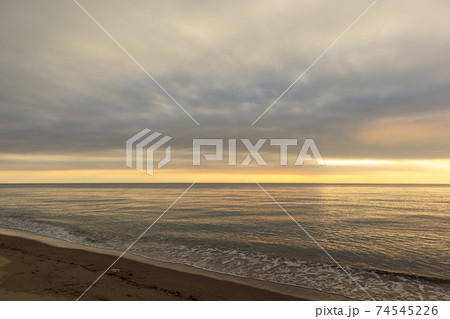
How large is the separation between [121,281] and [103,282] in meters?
0.61

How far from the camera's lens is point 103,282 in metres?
8.97

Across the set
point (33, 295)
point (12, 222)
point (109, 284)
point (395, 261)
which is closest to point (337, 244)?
point (395, 261)

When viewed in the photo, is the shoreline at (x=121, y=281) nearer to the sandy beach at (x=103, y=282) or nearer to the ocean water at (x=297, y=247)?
the sandy beach at (x=103, y=282)

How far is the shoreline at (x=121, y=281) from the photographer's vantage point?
7.98m

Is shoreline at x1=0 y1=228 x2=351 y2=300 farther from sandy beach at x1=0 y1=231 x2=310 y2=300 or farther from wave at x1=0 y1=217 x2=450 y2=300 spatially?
wave at x1=0 y1=217 x2=450 y2=300

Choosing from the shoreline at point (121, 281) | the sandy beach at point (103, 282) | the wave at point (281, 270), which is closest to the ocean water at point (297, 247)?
the wave at point (281, 270)

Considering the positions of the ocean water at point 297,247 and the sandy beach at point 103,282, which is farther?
the ocean water at point 297,247

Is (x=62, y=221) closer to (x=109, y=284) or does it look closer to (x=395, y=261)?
(x=109, y=284)

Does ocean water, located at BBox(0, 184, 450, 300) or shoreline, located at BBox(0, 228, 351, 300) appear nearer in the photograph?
shoreline, located at BBox(0, 228, 351, 300)

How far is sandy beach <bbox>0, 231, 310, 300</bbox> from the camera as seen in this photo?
7910mm

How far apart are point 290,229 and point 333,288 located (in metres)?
11.1

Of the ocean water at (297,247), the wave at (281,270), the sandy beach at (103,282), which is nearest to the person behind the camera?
the sandy beach at (103,282)

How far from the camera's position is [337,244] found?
52.0 feet

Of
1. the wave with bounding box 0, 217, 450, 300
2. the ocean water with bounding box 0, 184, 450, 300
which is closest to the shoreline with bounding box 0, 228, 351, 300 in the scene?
the wave with bounding box 0, 217, 450, 300
